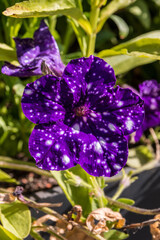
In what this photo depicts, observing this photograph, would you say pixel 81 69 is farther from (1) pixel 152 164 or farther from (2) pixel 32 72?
(1) pixel 152 164

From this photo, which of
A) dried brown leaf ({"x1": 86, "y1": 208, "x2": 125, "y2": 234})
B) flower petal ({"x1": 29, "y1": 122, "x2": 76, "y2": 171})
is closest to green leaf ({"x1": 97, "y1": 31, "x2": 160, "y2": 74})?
flower petal ({"x1": 29, "y1": 122, "x2": 76, "y2": 171})

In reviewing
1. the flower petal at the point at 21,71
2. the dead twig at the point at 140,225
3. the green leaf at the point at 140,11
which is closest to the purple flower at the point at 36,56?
the flower petal at the point at 21,71

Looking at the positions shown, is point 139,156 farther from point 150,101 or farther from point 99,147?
point 99,147

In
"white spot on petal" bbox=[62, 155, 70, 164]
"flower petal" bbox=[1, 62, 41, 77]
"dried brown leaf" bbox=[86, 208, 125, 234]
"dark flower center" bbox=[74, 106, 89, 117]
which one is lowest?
"dried brown leaf" bbox=[86, 208, 125, 234]

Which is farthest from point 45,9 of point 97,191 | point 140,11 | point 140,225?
point 140,11

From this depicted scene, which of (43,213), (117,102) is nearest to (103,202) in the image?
(43,213)

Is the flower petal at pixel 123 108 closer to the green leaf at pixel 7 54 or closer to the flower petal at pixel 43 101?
the flower petal at pixel 43 101

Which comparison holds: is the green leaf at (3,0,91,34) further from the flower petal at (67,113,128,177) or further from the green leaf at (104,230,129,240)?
the green leaf at (104,230,129,240)
